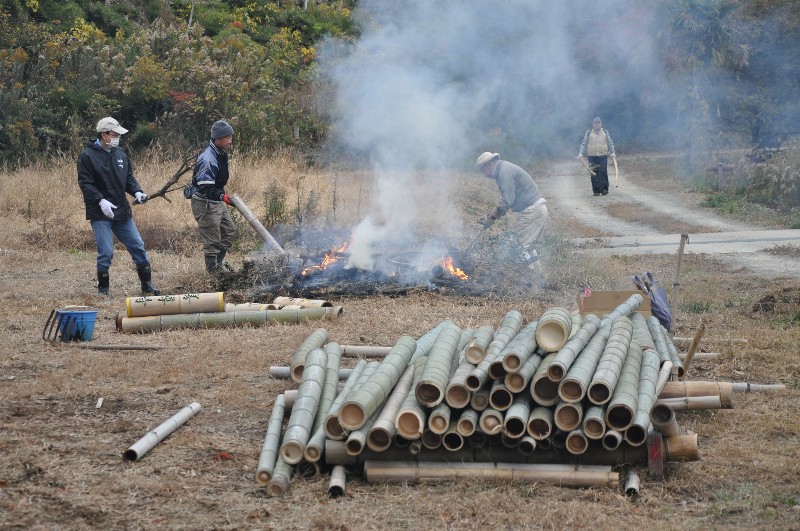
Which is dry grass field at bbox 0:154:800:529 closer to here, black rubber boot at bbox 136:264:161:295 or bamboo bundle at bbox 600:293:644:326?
black rubber boot at bbox 136:264:161:295

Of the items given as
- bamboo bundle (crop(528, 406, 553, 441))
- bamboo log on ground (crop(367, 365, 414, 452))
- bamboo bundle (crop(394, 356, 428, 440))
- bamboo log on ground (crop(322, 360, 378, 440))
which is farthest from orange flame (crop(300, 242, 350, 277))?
bamboo bundle (crop(528, 406, 553, 441))

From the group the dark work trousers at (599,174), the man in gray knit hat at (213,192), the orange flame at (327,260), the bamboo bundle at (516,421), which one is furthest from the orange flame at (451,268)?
the dark work trousers at (599,174)

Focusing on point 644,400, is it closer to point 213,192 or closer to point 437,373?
point 437,373

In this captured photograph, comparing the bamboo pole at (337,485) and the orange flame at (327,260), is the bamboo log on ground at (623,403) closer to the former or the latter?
the bamboo pole at (337,485)

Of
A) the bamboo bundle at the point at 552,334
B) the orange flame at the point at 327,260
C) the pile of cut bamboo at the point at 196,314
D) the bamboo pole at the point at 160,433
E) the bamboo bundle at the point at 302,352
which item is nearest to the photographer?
the bamboo pole at the point at 160,433

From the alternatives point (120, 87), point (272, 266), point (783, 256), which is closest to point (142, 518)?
point (272, 266)

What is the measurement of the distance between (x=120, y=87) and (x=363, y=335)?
577 inches

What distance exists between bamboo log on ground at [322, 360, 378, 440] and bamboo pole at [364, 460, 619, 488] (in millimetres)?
235

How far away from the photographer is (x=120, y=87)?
823 inches

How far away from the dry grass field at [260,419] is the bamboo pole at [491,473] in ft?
0.17

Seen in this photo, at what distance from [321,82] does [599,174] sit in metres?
6.85

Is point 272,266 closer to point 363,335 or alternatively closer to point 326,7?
point 363,335

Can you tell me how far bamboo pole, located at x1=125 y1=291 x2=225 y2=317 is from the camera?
344 inches

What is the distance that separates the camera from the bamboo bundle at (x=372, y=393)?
199 inches
